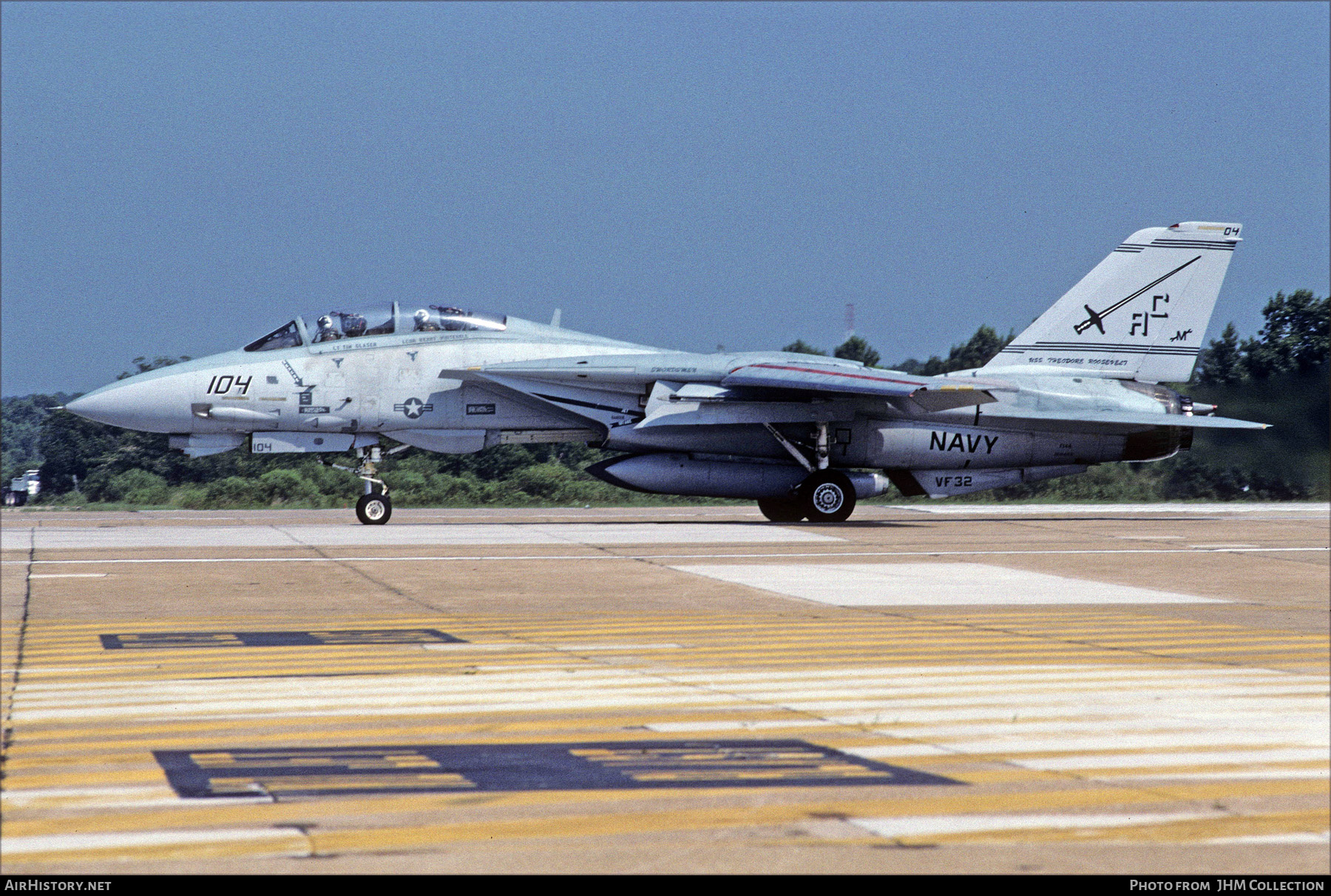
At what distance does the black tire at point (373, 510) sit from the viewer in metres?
21.5

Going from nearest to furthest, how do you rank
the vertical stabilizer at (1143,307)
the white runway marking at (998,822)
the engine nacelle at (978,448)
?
the white runway marking at (998,822)
the engine nacelle at (978,448)
the vertical stabilizer at (1143,307)

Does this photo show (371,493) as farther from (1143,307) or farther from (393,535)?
(1143,307)

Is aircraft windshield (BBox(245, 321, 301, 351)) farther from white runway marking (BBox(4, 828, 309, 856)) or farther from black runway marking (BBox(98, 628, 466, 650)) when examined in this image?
white runway marking (BBox(4, 828, 309, 856))

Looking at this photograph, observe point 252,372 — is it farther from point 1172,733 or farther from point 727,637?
point 1172,733

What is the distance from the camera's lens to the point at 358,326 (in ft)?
71.8

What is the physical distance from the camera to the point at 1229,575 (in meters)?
14.1

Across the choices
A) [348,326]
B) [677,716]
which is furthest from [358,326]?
[677,716]

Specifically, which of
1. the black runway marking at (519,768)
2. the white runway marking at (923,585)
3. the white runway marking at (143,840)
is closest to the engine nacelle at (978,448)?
the white runway marking at (923,585)

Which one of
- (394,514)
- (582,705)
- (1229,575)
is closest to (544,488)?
(394,514)

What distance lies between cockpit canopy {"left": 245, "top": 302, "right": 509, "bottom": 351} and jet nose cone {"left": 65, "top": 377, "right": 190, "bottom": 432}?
135 centimetres

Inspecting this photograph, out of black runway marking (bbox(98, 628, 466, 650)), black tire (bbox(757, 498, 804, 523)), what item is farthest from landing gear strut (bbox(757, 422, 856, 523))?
black runway marking (bbox(98, 628, 466, 650))

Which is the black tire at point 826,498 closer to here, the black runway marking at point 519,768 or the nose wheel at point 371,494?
the nose wheel at point 371,494

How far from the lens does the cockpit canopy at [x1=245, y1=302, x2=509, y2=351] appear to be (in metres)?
21.8

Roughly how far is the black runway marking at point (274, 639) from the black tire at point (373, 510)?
1157cm
